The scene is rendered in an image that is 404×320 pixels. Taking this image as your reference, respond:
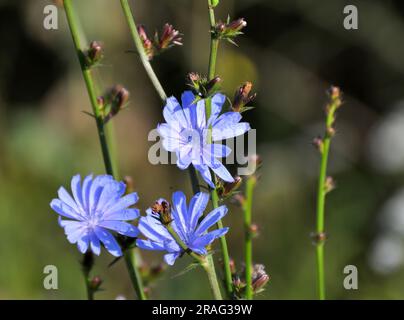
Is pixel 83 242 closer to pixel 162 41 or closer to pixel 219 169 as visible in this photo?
pixel 219 169

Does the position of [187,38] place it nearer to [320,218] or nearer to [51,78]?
[51,78]

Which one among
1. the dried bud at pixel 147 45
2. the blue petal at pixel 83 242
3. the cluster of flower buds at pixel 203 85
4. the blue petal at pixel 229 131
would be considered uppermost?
the dried bud at pixel 147 45

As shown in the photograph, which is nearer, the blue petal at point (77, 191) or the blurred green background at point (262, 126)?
the blue petal at point (77, 191)

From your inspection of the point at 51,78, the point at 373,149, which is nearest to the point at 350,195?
the point at 373,149

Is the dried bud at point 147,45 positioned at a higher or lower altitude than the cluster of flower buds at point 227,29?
higher

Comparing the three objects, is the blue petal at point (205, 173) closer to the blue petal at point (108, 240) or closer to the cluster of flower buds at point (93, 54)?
the blue petal at point (108, 240)

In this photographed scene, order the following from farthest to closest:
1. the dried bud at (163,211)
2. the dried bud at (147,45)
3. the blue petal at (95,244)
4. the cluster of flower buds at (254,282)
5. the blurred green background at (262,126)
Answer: the blurred green background at (262,126)
the dried bud at (147,45)
the cluster of flower buds at (254,282)
the blue petal at (95,244)
the dried bud at (163,211)

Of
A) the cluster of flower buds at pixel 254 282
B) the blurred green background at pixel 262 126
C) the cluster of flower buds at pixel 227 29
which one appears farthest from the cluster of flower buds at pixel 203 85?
the blurred green background at pixel 262 126
